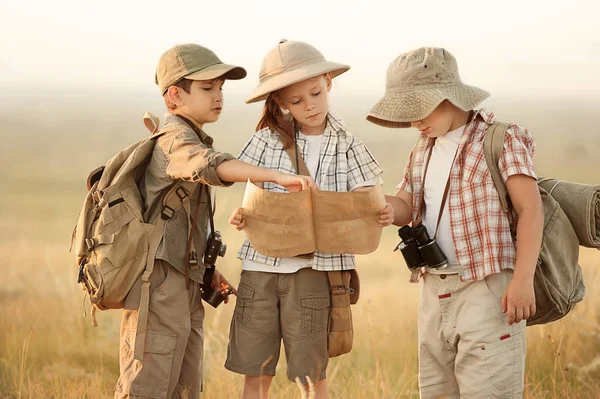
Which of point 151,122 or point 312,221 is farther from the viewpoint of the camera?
point 151,122

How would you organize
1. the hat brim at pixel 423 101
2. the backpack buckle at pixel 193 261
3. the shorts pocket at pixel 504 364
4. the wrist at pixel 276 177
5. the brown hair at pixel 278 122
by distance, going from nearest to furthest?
1. the wrist at pixel 276 177
2. the shorts pocket at pixel 504 364
3. the hat brim at pixel 423 101
4. the backpack buckle at pixel 193 261
5. the brown hair at pixel 278 122

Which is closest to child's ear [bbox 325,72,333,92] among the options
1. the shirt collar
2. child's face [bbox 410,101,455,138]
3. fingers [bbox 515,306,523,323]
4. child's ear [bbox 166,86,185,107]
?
the shirt collar

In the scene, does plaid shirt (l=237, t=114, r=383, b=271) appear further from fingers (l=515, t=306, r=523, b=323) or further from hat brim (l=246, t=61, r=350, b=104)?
fingers (l=515, t=306, r=523, b=323)

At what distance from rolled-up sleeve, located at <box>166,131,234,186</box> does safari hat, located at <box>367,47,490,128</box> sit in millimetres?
816

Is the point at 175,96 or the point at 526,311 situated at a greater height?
the point at 175,96

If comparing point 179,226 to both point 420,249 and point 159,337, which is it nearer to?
point 159,337

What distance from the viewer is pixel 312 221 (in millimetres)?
3975

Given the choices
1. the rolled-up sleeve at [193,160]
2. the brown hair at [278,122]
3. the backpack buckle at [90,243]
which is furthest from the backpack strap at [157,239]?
the brown hair at [278,122]

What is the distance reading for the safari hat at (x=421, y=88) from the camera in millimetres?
3938

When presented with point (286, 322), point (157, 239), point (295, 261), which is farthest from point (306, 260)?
point (157, 239)

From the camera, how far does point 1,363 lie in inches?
247

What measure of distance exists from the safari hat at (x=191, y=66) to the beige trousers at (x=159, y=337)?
3.03ft

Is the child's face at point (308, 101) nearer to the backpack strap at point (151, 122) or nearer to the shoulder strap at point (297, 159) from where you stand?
the shoulder strap at point (297, 159)

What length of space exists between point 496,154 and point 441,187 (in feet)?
1.02
